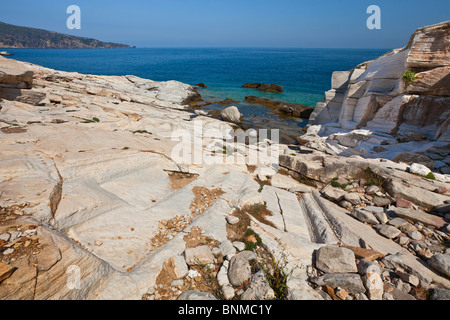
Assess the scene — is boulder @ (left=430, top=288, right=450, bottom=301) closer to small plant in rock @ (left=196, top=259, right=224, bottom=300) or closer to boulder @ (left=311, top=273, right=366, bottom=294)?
boulder @ (left=311, top=273, right=366, bottom=294)

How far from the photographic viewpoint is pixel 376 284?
3.90m

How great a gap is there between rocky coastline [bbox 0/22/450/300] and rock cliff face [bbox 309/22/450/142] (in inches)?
68.6

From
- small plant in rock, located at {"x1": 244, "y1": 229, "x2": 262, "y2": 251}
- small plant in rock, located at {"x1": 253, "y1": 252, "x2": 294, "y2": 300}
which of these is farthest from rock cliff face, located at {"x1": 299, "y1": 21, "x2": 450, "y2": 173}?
small plant in rock, located at {"x1": 253, "y1": 252, "x2": 294, "y2": 300}

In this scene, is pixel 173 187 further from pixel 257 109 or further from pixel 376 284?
pixel 257 109

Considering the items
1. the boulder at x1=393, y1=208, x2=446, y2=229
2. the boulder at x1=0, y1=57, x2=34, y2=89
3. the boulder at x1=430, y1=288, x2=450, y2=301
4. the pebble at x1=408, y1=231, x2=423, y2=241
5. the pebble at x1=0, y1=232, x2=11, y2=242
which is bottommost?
the boulder at x1=430, y1=288, x2=450, y2=301

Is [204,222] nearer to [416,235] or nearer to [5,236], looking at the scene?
[5,236]

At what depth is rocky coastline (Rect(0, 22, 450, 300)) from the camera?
→ 3771 millimetres

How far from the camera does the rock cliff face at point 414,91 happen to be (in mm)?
14172

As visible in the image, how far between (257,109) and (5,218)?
1206 inches

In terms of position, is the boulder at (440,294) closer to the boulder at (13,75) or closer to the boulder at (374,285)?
the boulder at (374,285)

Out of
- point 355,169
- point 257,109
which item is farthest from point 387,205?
point 257,109

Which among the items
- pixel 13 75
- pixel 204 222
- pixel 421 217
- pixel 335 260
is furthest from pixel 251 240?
pixel 13 75

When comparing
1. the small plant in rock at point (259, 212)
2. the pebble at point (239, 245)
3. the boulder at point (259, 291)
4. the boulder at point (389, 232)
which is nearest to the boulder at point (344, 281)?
the boulder at point (259, 291)

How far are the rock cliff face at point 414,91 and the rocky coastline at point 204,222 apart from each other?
1.74 meters
